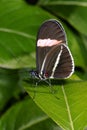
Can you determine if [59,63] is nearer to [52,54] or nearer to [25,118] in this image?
[52,54]

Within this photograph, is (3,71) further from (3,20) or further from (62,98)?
(62,98)

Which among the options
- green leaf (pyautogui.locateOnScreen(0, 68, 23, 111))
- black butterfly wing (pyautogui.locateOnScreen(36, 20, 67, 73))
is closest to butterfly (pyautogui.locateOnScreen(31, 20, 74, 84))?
black butterfly wing (pyautogui.locateOnScreen(36, 20, 67, 73))

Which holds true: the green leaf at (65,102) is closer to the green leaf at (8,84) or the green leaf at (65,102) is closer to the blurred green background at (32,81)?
the blurred green background at (32,81)

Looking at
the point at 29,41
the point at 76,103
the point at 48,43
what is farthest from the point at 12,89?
the point at 76,103

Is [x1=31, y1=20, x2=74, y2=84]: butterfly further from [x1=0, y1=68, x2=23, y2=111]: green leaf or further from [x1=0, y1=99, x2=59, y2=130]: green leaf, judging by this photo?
[x1=0, y1=68, x2=23, y2=111]: green leaf

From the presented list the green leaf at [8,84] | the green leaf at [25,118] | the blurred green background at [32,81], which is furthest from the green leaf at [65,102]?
the green leaf at [8,84]

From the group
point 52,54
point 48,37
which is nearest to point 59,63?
point 52,54

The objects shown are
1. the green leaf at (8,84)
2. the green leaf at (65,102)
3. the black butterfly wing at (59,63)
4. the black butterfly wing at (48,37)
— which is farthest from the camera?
the green leaf at (8,84)

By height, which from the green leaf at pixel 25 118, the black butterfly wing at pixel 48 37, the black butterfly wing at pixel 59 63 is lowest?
the green leaf at pixel 25 118
